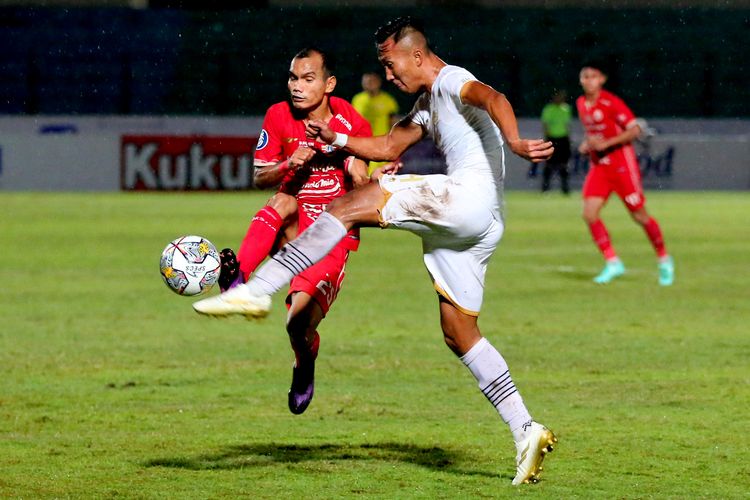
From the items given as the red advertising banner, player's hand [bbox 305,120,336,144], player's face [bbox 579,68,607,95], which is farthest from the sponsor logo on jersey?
the red advertising banner

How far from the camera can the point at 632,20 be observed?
3947 cm

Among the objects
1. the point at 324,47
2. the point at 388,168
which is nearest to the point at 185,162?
the point at 324,47

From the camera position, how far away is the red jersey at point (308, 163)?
7605mm

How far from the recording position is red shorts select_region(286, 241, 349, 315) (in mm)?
7613

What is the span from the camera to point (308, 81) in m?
7.44

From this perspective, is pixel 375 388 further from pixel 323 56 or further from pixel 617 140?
pixel 617 140

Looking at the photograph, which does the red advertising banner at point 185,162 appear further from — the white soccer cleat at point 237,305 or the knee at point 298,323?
the white soccer cleat at point 237,305

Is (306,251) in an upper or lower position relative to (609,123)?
upper

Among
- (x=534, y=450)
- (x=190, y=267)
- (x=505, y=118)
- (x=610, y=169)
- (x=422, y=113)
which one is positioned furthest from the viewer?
(x=610, y=169)

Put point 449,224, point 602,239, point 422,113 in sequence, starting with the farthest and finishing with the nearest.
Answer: point 602,239
point 422,113
point 449,224

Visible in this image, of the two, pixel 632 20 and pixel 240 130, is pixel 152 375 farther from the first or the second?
pixel 632 20

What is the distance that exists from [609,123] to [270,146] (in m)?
8.61

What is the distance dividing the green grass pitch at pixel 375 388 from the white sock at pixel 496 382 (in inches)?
12.6

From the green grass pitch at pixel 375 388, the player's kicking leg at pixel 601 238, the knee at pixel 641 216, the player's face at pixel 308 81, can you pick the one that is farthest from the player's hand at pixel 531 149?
the knee at pixel 641 216
